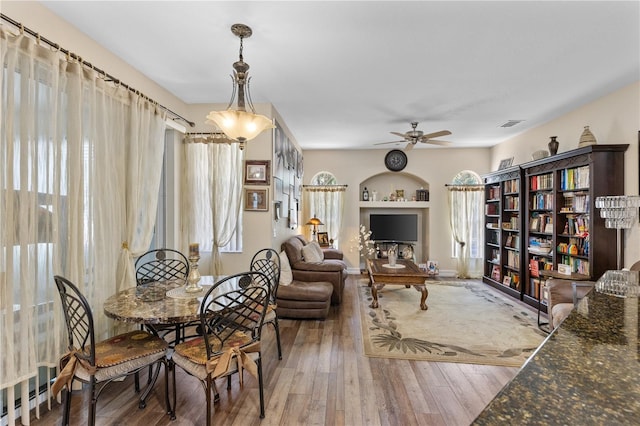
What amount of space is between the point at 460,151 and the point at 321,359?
5498 millimetres

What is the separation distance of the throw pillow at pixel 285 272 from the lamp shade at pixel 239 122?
6.42 ft

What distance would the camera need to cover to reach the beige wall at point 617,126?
10.7 feet

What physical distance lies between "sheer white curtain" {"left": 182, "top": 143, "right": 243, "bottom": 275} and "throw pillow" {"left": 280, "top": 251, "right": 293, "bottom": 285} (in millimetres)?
746

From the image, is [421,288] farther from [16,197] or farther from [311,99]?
[16,197]

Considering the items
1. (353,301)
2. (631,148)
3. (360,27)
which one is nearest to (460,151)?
(631,148)

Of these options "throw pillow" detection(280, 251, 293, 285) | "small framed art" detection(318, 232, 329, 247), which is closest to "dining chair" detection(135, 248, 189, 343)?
"throw pillow" detection(280, 251, 293, 285)

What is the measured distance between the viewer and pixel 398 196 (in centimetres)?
685

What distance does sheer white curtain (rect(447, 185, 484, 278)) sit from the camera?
251 inches

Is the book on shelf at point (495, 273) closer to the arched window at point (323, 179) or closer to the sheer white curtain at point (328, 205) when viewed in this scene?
the sheer white curtain at point (328, 205)

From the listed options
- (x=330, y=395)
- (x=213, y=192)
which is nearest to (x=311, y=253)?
(x=213, y=192)

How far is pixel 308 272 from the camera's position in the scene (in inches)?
168

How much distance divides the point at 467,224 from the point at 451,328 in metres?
3.40

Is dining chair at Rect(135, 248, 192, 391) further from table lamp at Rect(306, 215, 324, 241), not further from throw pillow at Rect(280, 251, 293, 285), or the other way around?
table lamp at Rect(306, 215, 324, 241)

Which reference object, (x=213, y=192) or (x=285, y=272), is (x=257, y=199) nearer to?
(x=213, y=192)
